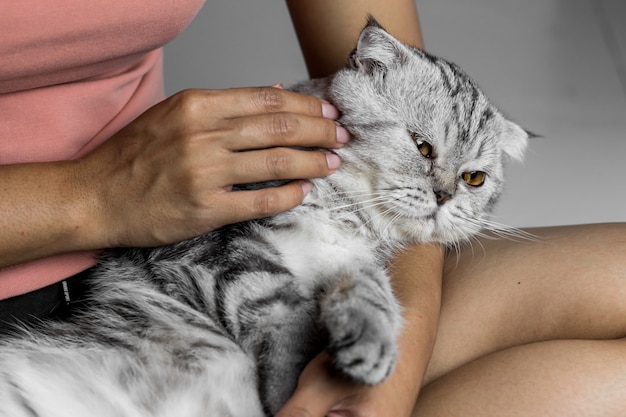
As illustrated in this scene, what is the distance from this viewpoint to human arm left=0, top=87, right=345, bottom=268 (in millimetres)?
1197

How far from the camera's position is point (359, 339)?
3.58 feet

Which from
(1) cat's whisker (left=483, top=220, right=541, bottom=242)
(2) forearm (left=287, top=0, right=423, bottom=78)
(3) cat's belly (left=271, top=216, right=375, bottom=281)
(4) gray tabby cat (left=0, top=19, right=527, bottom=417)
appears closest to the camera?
(4) gray tabby cat (left=0, top=19, right=527, bottom=417)

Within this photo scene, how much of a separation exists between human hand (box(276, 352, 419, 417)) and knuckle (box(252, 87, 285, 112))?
39 centimetres

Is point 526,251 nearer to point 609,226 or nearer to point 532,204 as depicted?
point 609,226

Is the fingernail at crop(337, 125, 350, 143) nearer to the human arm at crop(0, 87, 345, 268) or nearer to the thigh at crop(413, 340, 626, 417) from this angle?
the human arm at crop(0, 87, 345, 268)

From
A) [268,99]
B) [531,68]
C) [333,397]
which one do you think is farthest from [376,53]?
[531,68]

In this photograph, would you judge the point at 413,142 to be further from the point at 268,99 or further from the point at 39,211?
the point at 39,211

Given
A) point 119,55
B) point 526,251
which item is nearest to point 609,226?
point 526,251

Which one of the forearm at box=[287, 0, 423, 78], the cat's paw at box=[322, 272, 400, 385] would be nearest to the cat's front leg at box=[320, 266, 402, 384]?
the cat's paw at box=[322, 272, 400, 385]

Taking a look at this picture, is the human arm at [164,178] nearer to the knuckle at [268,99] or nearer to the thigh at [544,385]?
the knuckle at [268,99]

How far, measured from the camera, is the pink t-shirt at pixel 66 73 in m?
1.18

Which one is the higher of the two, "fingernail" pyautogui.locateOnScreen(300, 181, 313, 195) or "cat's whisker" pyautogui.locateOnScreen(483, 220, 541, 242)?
"fingernail" pyautogui.locateOnScreen(300, 181, 313, 195)

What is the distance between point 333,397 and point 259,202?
31cm

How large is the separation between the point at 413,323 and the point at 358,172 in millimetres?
268
